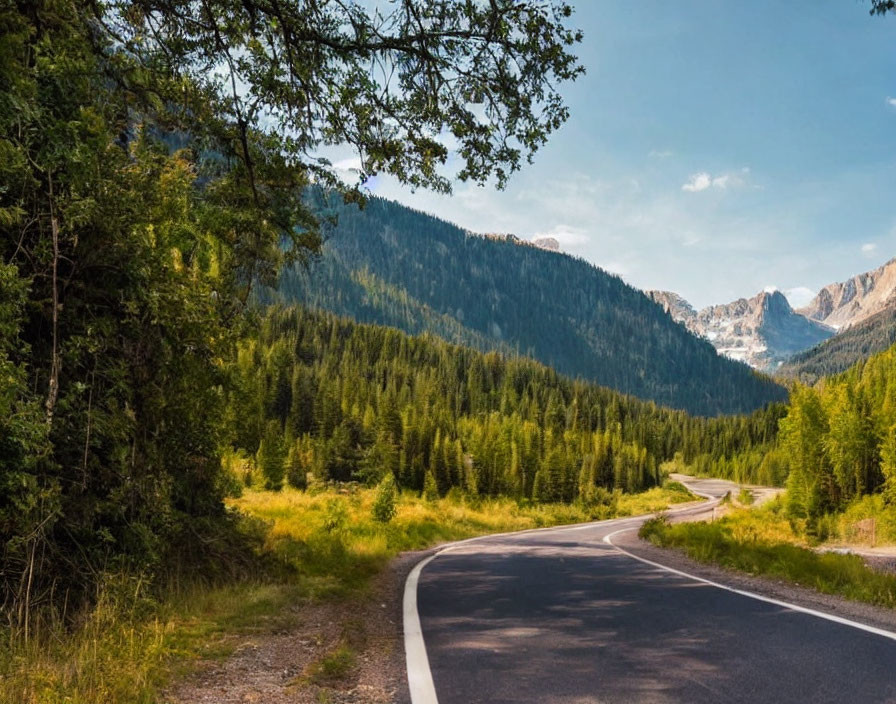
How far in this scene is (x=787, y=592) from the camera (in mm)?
8570

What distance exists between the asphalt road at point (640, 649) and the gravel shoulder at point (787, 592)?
695 mm

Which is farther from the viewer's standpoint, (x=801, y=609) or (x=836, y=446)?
(x=836, y=446)

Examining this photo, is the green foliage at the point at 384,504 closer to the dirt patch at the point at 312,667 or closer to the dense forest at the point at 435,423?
the dense forest at the point at 435,423

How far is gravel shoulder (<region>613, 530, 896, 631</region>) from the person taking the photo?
6594 millimetres

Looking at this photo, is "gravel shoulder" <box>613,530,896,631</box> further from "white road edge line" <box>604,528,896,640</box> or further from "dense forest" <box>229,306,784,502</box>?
"dense forest" <box>229,306,784,502</box>

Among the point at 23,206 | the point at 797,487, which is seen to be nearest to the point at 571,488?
the point at 797,487

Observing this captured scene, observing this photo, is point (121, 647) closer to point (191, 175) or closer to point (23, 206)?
point (23, 206)

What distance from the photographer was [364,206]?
29.1 feet

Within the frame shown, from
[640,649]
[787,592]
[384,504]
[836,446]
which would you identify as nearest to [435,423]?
[836,446]

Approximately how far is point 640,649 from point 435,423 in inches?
2997

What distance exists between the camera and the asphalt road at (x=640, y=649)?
12.8ft

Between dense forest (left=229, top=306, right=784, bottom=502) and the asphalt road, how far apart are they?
4447mm

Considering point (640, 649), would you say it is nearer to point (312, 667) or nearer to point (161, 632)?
point (312, 667)

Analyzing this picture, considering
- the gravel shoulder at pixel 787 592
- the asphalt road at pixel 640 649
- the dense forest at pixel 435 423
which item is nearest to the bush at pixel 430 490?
the dense forest at pixel 435 423
